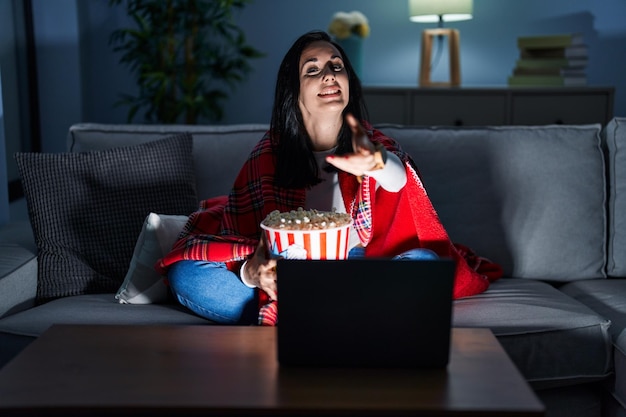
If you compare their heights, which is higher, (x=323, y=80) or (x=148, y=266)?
(x=323, y=80)

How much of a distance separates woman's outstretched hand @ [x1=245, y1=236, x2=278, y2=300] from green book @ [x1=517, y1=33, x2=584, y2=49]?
2708 millimetres

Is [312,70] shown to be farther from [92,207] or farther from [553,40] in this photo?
[553,40]

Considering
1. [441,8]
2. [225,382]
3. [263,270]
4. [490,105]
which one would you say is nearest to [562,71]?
[490,105]

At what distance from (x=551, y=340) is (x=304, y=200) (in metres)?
0.65

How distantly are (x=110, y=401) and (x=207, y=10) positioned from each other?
3.03 meters

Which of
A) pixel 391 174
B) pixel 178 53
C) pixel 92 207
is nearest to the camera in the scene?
pixel 391 174

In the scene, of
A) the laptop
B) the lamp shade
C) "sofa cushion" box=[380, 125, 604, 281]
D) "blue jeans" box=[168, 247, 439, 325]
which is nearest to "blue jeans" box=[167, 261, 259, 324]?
"blue jeans" box=[168, 247, 439, 325]

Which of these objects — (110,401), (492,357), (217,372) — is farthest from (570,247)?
(110,401)

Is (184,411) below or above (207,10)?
below

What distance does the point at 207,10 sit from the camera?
12.6ft

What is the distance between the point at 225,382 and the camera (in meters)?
1.17

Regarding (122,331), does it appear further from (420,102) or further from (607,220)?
(420,102)

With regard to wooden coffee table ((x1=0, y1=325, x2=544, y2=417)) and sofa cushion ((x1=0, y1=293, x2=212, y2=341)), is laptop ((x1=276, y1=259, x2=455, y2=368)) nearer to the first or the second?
wooden coffee table ((x1=0, y1=325, x2=544, y2=417))

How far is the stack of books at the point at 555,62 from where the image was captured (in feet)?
12.5
